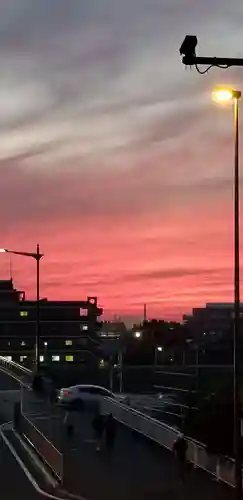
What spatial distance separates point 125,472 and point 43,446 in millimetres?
3870

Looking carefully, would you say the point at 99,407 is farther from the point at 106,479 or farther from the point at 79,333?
the point at 79,333

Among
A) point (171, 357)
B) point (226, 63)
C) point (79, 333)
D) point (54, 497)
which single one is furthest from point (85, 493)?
point (79, 333)

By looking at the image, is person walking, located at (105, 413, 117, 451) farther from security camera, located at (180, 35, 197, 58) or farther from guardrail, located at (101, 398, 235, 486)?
security camera, located at (180, 35, 197, 58)

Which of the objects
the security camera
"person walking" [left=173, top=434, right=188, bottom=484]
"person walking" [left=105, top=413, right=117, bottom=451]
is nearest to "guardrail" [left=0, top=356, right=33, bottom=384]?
"person walking" [left=105, top=413, right=117, bottom=451]

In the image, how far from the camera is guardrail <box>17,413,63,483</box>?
24.2 m

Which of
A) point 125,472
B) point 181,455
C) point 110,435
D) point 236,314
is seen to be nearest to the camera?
point 236,314

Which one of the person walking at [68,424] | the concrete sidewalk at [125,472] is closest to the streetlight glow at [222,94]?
the concrete sidewalk at [125,472]

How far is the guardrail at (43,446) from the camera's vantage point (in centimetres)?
2416

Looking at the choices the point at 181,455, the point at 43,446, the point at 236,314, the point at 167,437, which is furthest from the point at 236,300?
the point at 167,437

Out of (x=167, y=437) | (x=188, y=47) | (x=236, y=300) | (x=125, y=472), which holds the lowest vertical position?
(x=125, y=472)

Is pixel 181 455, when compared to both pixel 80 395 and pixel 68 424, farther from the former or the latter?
pixel 80 395

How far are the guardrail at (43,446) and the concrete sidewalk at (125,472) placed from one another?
0.32 meters

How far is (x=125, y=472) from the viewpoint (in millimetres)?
25562

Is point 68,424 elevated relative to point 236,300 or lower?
lower
